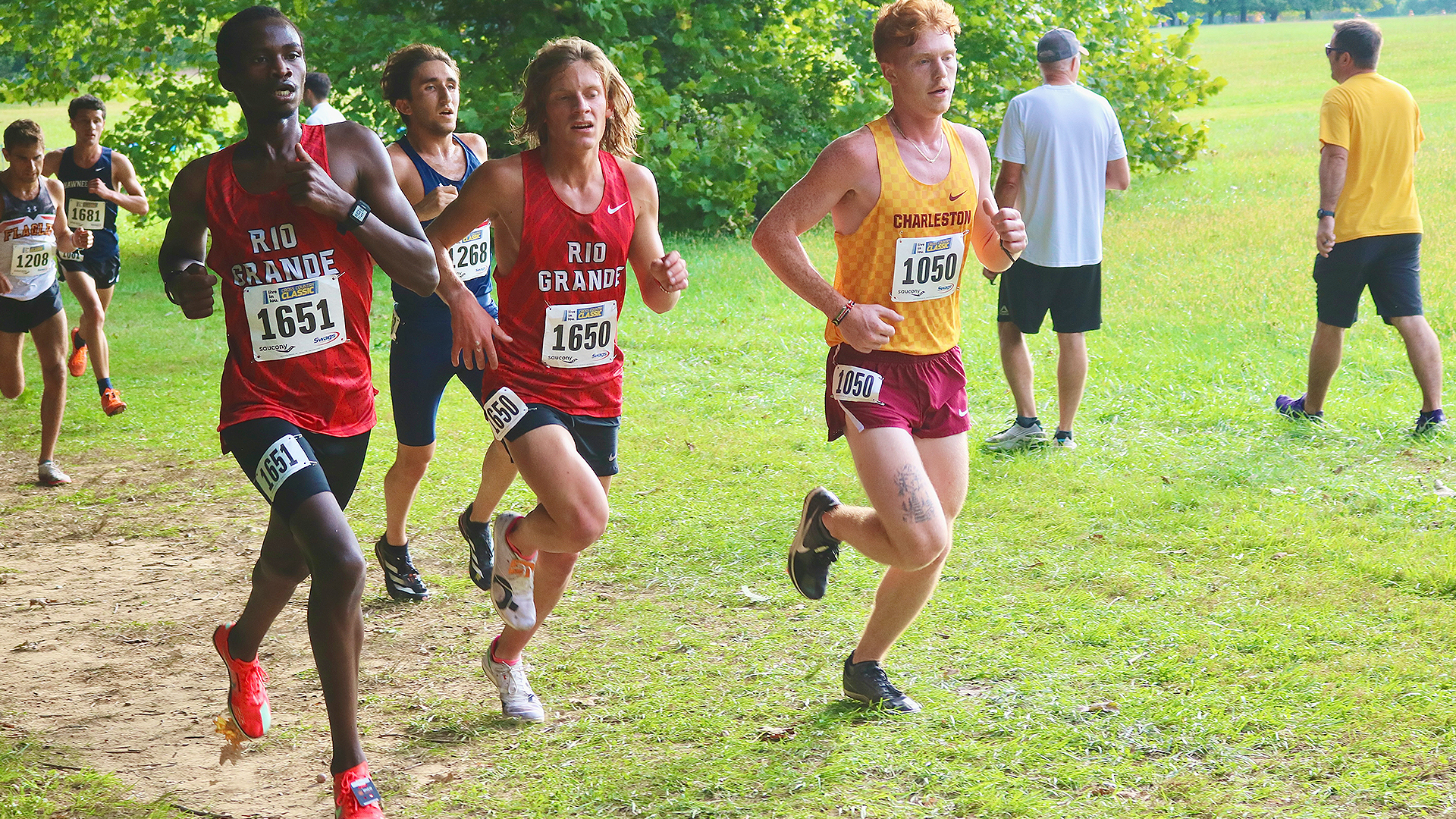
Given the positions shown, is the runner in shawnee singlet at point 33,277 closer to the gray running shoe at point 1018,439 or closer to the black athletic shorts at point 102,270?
the black athletic shorts at point 102,270

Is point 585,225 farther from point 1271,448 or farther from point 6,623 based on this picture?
point 1271,448

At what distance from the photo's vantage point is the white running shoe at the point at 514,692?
4.33 m

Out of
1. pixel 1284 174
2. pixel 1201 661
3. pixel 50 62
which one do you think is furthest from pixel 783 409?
pixel 1284 174

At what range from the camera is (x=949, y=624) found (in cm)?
505

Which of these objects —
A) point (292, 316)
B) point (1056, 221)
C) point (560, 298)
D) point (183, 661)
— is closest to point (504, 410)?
point (560, 298)

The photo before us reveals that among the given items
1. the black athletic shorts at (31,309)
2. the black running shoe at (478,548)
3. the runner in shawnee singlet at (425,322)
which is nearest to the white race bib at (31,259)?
the black athletic shorts at (31,309)

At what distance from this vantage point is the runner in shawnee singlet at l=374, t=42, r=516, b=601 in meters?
5.26

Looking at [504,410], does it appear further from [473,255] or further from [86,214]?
[86,214]

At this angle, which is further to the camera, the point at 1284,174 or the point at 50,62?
the point at 1284,174

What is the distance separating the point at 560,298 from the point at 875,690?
164cm

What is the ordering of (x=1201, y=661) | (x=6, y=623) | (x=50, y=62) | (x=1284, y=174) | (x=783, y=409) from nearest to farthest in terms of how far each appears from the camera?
(x=1201, y=661) → (x=6, y=623) → (x=783, y=409) → (x=50, y=62) → (x=1284, y=174)

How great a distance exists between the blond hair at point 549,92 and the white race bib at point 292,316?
0.88 meters

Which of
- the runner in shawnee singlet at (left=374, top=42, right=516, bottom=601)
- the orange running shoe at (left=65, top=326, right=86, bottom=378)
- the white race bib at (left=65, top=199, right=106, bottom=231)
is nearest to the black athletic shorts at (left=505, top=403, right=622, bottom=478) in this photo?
the runner in shawnee singlet at (left=374, top=42, right=516, bottom=601)

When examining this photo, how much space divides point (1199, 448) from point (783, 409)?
2679mm
